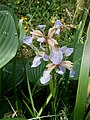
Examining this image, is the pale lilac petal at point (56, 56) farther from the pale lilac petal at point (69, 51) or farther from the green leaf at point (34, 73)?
the green leaf at point (34, 73)

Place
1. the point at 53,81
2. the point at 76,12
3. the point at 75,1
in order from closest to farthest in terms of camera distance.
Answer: the point at 53,81, the point at 76,12, the point at 75,1

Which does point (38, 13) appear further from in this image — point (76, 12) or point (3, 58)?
point (3, 58)

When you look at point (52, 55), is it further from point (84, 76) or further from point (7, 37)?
point (7, 37)

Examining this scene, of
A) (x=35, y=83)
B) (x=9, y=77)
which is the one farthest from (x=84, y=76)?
(x=9, y=77)

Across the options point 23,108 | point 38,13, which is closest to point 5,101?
point 23,108

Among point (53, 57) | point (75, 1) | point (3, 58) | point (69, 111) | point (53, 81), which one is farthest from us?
point (75, 1)

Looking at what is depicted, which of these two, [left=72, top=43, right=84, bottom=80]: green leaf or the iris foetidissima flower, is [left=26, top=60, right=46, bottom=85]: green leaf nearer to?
[left=72, top=43, right=84, bottom=80]: green leaf

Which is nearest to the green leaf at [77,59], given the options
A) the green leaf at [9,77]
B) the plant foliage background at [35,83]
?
the plant foliage background at [35,83]
